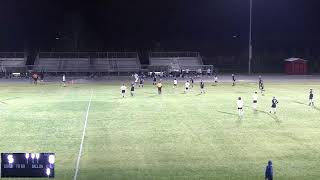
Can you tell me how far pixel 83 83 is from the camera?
6119 centimetres

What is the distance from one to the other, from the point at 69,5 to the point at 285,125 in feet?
179

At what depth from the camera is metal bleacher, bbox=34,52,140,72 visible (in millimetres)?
72812

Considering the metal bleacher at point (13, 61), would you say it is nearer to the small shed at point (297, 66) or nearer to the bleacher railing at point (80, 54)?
the bleacher railing at point (80, 54)

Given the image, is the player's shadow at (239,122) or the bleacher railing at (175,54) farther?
the bleacher railing at (175,54)

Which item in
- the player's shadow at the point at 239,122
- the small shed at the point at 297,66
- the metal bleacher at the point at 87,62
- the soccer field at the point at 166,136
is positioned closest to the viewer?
the soccer field at the point at 166,136

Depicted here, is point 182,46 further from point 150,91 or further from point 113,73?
point 150,91

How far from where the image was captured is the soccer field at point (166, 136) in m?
Answer: 19.0

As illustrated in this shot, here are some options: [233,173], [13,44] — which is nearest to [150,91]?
[233,173]

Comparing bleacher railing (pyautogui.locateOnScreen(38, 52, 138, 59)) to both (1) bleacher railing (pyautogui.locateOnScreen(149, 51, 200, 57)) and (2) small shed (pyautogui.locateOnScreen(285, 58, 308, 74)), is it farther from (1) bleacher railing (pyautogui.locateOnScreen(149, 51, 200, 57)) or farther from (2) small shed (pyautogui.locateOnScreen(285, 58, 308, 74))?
(2) small shed (pyautogui.locateOnScreen(285, 58, 308, 74))

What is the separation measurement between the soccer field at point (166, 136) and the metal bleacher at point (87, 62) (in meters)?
29.8

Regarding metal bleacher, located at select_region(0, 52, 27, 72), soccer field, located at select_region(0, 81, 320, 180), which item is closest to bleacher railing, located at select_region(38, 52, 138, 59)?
metal bleacher, located at select_region(0, 52, 27, 72)

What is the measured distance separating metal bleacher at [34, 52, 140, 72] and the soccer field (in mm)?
29752
